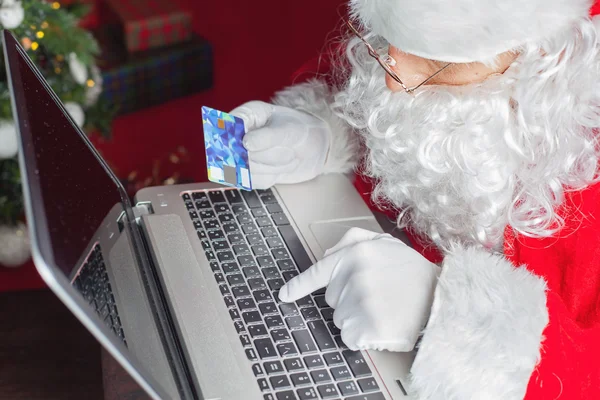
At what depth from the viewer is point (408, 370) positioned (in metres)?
0.99

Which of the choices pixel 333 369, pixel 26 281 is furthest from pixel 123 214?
pixel 26 281

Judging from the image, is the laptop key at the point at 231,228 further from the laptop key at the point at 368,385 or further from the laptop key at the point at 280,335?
the laptop key at the point at 368,385

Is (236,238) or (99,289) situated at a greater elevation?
(99,289)

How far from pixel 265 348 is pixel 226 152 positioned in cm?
39

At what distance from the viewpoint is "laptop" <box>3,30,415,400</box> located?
814 mm

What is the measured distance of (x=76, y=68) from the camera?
190cm

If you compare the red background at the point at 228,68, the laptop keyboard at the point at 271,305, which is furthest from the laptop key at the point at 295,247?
the red background at the point at 228,68

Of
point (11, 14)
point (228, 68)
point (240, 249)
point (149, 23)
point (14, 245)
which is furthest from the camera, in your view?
point (228, 68)

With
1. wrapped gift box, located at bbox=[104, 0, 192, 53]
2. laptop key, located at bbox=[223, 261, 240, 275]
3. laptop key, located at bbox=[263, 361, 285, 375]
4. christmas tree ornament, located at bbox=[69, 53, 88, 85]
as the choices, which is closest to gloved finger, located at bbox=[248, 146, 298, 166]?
laptop key, located at bbox=[223, 261, 240, 275]

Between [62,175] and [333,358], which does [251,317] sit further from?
[62,175]

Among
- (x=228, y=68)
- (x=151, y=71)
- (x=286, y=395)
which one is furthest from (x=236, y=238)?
(x=228, y=68)

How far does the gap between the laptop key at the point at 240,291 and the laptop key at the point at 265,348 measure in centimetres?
10

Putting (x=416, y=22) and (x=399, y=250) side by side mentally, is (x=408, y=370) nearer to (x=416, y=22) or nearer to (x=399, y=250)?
(x=399, y=250)

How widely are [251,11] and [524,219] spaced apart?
186 cm
